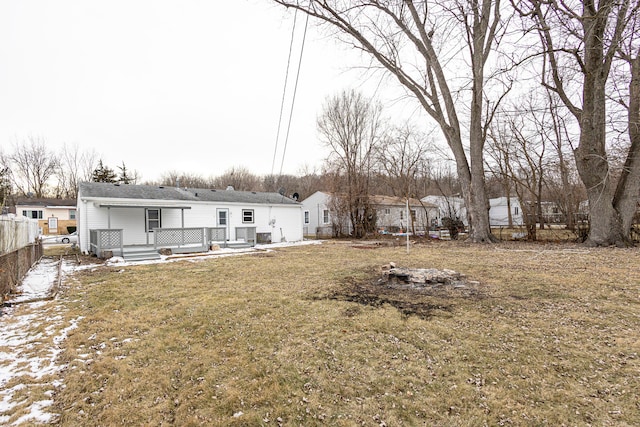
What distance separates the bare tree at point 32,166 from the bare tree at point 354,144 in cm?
3455

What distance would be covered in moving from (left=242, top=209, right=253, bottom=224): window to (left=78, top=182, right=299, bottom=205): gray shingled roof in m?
0.64

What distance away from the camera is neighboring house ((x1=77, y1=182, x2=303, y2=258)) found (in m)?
13.2

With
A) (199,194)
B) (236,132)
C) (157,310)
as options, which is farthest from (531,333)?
(236,132)

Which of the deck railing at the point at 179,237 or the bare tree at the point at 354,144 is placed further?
the bare tree at the point at 354,144

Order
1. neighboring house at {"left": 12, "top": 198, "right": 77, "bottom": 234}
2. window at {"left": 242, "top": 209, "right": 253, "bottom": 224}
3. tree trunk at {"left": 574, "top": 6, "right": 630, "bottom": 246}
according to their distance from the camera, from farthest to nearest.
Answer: neighboring house at {"left": 12, "top": 198, "right": 77, "bottom": 234} < window at {"left": 242, "top": 209, "right": 253, "bottom": 224} < tree trunk at {"left": 574, "top": 6, "right": 630, "bottom": 246}

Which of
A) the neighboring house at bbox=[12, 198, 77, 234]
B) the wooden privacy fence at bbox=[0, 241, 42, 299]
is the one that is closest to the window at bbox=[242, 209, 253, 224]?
the wooden privacy fence at bbox=[0, 241, 42, 299]

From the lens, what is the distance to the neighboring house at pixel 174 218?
13.2 m

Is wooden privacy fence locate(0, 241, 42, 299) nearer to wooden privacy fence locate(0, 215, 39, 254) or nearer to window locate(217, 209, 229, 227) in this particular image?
wooden privacy fence locate(0, 215, 39, 254)

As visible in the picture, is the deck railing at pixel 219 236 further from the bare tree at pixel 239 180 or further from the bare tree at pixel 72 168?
the bare tree at pixel 72 168

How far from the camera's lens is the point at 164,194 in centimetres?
1633

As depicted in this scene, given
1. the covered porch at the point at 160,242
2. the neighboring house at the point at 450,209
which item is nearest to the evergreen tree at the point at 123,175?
the covered porch at the point at 160,242

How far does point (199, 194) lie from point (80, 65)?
26.7 feet

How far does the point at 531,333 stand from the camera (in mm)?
3605

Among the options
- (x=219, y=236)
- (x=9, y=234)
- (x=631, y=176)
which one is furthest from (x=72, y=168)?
(x=631, y=176)
